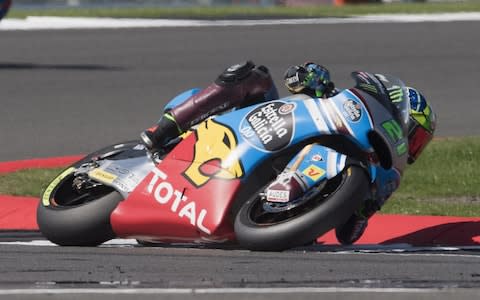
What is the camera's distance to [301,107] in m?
7.14

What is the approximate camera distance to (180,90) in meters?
16.5

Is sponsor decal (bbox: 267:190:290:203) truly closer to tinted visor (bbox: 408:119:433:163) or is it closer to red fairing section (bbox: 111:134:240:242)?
red fairing section (bbox: 111:134:240:242)

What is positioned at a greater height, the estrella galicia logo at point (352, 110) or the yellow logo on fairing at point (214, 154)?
the estrella galicia logo at point (352, 110)

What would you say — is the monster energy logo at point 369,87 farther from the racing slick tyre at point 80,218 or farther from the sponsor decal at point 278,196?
the racing slick tyre at point 80,218

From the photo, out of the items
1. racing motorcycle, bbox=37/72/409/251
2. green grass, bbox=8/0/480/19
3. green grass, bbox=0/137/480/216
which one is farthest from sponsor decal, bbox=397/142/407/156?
green grass, bbox=8/0/480/19

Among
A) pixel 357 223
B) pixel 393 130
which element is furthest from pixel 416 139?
pixel 357 223

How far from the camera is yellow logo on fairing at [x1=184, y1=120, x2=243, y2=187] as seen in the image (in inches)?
278

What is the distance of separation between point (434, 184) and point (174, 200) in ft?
11.5

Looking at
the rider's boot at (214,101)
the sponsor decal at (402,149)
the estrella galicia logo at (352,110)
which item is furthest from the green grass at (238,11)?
the estrella galicia logo at (352,110)

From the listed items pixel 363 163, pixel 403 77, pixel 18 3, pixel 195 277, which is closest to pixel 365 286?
pixel 195 277

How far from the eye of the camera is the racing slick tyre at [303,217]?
662 cm

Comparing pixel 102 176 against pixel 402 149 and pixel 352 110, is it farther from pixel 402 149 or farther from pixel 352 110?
pixel 402 149

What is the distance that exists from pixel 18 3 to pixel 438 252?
71.8ft

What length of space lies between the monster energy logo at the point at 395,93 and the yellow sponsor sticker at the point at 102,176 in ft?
4.99
